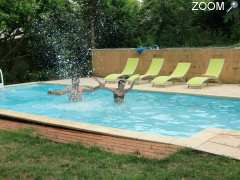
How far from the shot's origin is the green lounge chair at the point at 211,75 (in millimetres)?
13741

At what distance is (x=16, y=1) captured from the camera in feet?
58.0

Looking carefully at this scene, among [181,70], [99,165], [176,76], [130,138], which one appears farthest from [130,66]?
[99,165]

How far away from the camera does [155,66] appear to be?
16188 mm

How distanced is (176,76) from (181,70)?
468mm

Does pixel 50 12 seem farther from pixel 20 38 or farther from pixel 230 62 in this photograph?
pixel 230 62

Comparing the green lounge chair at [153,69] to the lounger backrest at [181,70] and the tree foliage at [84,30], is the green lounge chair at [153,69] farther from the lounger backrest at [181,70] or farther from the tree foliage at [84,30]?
the tree foliage at [84,30]

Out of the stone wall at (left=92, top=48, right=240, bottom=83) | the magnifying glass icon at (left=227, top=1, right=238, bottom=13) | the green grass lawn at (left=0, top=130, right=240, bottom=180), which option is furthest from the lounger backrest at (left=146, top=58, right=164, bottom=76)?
the green grass lawn at (left=0, top=130, right=240, bottom=180)

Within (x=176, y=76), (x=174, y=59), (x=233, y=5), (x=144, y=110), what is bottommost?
(x=144, y=110)

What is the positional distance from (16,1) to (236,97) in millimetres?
11005

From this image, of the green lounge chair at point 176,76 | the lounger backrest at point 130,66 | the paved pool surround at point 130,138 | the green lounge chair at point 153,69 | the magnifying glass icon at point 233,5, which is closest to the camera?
the paved pool surround at point 130,138

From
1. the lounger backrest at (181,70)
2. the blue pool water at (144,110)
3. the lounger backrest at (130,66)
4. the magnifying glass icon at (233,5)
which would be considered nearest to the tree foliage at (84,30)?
the magnifying glass icon at (233,5)

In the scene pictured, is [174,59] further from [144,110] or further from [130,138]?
[130,138]

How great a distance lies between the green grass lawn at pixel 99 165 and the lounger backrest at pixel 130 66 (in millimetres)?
10402

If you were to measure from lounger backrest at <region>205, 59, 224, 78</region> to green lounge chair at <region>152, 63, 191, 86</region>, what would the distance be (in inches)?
39.4
